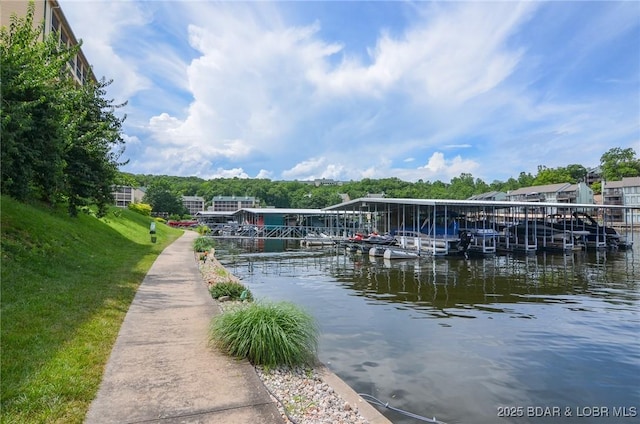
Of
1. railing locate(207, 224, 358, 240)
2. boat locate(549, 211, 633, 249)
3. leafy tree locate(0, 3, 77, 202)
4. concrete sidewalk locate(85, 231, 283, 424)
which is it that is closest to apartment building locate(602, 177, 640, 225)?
boat locate(549, 211, 633, 249)

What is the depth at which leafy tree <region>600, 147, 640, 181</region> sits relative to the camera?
108 m

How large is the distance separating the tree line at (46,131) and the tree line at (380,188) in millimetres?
74178

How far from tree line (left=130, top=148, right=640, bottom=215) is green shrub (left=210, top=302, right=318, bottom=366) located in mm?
85481

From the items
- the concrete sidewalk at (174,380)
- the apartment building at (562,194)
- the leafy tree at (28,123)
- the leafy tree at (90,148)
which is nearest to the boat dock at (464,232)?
the leafy tree at (90,148)

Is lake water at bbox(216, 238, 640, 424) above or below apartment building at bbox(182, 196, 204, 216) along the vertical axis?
below

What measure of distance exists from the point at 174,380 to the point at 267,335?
1.54 metres

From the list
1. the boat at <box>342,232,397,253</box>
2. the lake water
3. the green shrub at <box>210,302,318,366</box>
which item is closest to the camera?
the green shrub at <box>210,302,318,366</box>

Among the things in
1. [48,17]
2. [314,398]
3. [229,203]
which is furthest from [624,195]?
[229,203]

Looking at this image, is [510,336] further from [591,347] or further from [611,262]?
[611,262]

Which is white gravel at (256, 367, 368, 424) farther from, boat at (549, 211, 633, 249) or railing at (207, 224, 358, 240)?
railing at (207, 224, 358, 240)

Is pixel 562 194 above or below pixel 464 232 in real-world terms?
above

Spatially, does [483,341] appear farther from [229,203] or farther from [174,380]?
[229,203]

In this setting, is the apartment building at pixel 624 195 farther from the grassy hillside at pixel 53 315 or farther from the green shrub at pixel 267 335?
the grassy hillside at pixel 53 315

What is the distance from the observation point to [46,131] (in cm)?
1080
